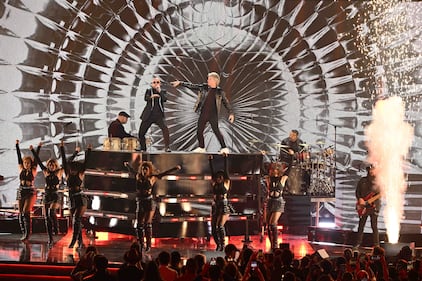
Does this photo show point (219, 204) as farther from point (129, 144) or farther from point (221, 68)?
point (221, 68)

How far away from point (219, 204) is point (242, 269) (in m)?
5.41

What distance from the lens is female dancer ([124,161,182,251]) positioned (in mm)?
14367

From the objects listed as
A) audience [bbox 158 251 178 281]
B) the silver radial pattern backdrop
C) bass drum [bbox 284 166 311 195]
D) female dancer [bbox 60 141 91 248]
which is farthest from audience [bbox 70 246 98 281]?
the silver radial pattern backdrop

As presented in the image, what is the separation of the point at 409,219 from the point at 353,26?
486 cm

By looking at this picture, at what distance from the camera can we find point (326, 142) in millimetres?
20672

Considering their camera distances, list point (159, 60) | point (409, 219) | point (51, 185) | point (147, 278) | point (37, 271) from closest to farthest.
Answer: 1. point (147, 278)
2. point (37, 271)
3. point (51, 185)
4. point (409, 219)
5. point (159, 60)

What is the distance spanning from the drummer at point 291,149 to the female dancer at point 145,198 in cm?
501

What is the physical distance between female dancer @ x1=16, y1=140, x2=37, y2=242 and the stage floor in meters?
0.40

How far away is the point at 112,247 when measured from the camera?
50.0 feet

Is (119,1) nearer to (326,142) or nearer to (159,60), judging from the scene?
(159,60)

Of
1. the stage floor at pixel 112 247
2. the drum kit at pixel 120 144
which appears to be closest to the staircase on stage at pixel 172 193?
the stage floor at pixel 112 247

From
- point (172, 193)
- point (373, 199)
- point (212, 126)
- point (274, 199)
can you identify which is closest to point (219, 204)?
point (274, 199)

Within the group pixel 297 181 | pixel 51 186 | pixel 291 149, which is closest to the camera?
pixel 51 186

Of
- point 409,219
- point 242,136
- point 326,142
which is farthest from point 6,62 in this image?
point 409,219
